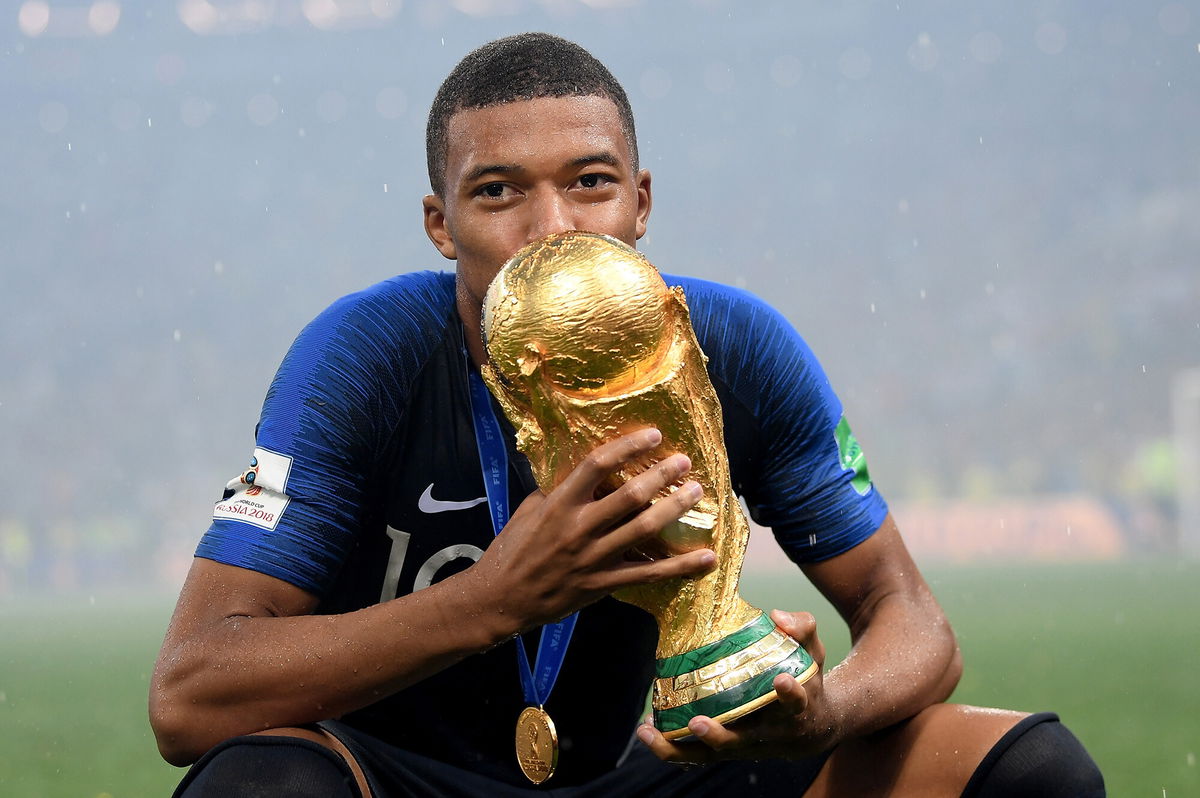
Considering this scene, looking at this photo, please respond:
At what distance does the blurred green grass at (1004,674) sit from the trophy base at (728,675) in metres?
3.41

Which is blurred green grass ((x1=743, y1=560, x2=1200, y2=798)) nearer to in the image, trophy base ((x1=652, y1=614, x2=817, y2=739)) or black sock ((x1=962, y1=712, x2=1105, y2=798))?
black sock ((x1=962, y1=712, x2=1105, y2=798))

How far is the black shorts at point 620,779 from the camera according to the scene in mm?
2090

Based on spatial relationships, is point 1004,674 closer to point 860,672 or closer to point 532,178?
point 860,672

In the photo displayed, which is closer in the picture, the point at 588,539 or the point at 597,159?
the point at 588,539

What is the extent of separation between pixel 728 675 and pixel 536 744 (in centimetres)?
53

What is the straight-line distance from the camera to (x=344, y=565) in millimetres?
2221

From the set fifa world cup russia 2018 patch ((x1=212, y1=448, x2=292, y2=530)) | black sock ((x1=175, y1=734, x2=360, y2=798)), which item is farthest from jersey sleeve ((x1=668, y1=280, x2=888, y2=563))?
black sock ((x1=175, y1=734, x2=360, y2=798))

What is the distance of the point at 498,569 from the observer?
1.68m

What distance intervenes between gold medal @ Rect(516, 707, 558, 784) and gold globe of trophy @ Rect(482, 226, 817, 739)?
0.36 meters

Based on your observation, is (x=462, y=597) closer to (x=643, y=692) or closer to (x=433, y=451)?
(x=433, y=451)

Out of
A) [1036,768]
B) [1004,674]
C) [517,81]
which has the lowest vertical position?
[1004,674]

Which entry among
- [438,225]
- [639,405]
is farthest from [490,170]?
[639,405]

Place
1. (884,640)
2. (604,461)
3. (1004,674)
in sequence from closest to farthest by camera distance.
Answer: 1. (604,461)
2. (884,640)
3. (1004,674)

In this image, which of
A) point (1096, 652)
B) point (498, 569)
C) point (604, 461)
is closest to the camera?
point (604, 461)
